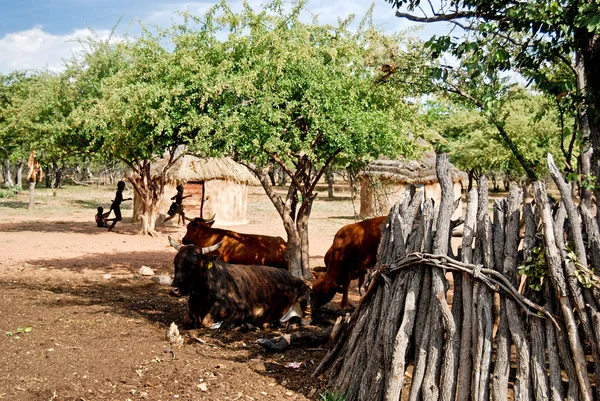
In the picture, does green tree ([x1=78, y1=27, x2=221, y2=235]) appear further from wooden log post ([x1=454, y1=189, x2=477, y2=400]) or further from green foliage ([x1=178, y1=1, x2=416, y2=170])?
wooden log post ([x1=454, y1=189, x2=477, y2=400])

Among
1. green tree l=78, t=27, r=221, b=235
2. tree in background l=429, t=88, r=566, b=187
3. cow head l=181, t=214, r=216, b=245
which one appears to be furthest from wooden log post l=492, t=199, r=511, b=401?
tree in background l=429, t=88, r=566, b=187

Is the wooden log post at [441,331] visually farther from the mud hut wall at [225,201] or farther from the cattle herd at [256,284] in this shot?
the mud hut wall at [225,201]

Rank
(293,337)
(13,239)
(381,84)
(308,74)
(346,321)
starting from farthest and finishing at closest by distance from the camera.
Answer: (13,239), (381,84), (308,74), (293,337), (346,321)

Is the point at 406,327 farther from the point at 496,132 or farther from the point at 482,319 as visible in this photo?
the point at 496,132

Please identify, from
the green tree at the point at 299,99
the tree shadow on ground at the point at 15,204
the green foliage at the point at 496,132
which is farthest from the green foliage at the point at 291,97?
the tree shadow on ground at the point at 15,204

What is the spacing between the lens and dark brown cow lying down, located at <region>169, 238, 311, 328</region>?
7.76m

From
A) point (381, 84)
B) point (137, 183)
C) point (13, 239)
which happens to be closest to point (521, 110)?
point (137, 183)

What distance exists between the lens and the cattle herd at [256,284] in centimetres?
779

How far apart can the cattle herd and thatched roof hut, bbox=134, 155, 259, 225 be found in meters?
13.9

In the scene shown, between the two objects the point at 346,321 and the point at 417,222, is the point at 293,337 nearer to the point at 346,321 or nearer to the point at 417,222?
the point at 346,321

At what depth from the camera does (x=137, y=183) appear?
20.0 m

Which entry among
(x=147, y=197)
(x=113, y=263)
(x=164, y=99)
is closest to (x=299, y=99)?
(x=164, y=99)

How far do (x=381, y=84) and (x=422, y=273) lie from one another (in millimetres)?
5546

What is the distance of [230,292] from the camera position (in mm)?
7973
